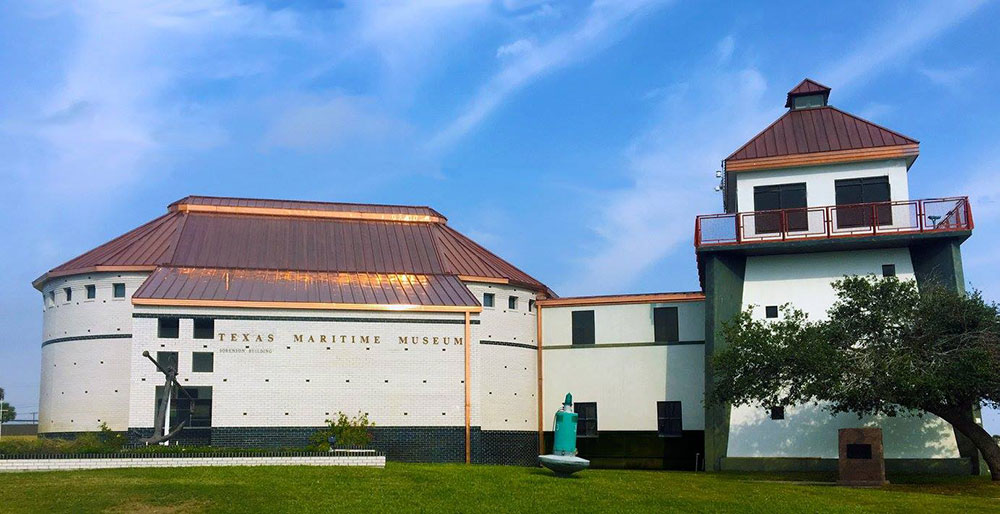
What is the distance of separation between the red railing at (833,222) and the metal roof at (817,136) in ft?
7.19

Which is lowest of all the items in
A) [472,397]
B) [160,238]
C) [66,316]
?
[472,397]

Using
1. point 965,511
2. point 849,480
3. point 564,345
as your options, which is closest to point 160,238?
point 564,345

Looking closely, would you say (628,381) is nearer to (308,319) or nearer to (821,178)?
(821,178)

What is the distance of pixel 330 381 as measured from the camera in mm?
38344

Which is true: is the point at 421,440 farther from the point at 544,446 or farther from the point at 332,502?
the point at 332,502

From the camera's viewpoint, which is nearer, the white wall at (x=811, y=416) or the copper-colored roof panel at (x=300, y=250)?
the white wall at (x=811, y=416)

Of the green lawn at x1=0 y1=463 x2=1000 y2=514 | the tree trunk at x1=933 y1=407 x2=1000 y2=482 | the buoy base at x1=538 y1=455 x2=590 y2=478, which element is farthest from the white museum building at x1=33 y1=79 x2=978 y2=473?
the buoy base at x1=538 y1=455 x2=590 y2=478

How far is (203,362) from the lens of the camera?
37344 millimetres

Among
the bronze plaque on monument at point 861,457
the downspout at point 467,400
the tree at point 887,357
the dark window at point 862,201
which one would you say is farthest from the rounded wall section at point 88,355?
the dark window at point 862,201

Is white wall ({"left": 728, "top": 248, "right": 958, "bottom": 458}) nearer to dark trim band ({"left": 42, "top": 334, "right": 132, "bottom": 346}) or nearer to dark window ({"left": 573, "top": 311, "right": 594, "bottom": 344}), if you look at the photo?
dark window ({"left": 573, "top": 311, "right": 594, "bottom": 344})

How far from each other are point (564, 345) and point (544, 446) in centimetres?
423

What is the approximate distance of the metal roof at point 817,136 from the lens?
36.2 m

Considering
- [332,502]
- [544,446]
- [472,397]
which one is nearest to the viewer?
[332,502]

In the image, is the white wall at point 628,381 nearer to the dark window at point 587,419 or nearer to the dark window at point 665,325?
the dark window at point 587,419
